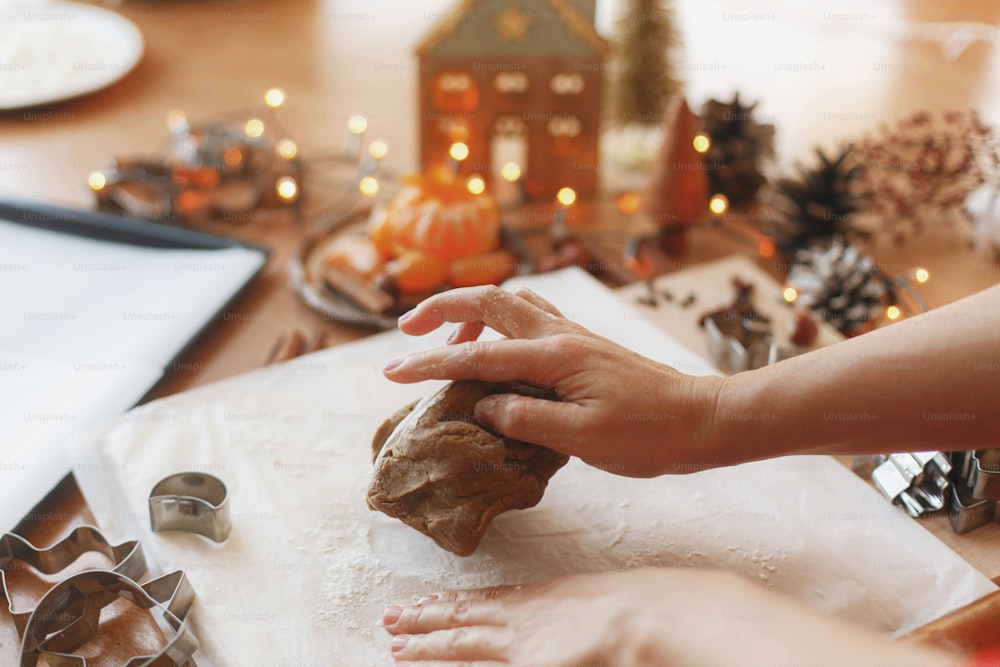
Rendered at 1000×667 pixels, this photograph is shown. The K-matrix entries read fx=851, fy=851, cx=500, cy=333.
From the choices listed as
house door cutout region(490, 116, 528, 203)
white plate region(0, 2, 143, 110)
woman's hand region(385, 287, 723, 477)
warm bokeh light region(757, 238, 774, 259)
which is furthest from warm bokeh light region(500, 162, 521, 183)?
white plate region(0, 2, 143, 110)

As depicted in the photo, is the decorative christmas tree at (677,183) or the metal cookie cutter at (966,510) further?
the decorative christmas tree at (677,183)

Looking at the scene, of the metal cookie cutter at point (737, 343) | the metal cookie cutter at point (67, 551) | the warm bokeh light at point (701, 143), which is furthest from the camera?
the warm bokeh light at point (701, 143)

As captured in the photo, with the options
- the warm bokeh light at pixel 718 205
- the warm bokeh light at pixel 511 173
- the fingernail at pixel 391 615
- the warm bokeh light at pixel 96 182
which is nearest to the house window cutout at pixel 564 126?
the warm bokeh light at pixel 511 173

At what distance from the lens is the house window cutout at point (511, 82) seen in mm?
1731

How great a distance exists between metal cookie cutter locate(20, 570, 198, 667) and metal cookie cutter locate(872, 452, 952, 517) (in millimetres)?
887

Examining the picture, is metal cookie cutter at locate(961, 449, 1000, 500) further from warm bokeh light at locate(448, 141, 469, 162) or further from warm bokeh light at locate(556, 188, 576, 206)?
warm bokeh light at locate(448, 141, 469, 162)

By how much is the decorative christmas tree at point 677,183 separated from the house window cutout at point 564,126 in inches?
8.4

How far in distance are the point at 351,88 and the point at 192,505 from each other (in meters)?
1.52

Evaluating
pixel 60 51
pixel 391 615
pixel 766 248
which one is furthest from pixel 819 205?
pixel 60 51

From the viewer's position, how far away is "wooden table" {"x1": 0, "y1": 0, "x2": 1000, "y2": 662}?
5.40 ft

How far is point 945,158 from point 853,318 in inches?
18.6

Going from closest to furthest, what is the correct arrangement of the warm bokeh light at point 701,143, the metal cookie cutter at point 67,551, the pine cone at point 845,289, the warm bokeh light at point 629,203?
the metal cookie cutter at point 67,551 < the pine cone at point 845,289 < the warm bokeh light at point 701,143 < the warm bokeh light at point 629,203

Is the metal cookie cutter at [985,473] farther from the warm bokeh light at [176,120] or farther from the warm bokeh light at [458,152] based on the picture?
the warm bokeh light at [176,120]

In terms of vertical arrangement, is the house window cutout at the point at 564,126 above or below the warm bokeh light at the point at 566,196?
above
